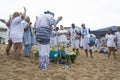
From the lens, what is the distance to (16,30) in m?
9.25

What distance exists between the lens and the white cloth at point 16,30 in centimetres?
917

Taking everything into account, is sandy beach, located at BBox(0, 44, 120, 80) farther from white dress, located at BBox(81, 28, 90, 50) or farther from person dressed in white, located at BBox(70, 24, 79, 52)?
person dressed in white, located at BBox(70, 24, 79, 52)

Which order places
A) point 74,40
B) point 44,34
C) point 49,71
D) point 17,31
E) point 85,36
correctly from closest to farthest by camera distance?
point 49,71, point 44,34, point 17,31, point 85,36, point 74,40

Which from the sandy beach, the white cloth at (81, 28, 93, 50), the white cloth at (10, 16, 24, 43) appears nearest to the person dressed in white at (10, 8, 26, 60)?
the white cloth at (10, 16, 24, 43)

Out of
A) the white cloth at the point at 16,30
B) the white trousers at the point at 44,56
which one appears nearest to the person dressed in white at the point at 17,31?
the white cloth at the point at 16,30

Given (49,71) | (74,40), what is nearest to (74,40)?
(74,40)

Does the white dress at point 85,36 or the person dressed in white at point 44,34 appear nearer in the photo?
the person dressed in white at point 44,34

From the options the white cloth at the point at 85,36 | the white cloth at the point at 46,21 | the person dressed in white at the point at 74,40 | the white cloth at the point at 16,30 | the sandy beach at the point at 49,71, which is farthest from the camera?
the person dressed in white at the point at 74,40

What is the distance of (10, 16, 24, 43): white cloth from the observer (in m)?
9.17

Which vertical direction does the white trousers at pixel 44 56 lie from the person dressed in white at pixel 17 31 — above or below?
below

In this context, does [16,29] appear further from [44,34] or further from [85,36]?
[85,36]

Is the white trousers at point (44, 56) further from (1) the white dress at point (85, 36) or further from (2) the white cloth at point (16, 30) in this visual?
(1) the white dress at point (85, 36)

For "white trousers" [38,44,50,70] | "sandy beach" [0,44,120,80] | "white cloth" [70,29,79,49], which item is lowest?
"sandy beach" [0,44,120,80]

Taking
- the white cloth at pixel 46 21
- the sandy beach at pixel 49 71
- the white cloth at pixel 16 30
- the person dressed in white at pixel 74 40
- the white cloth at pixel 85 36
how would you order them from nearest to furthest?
1. the sandy beach at pixel 49 71
2. the white cloth at pixel 46 21
3. the white cloth at pixel 16 30
4. the white cloth at pixel 85 36
5. the person dressed in white at pixel 74 40
